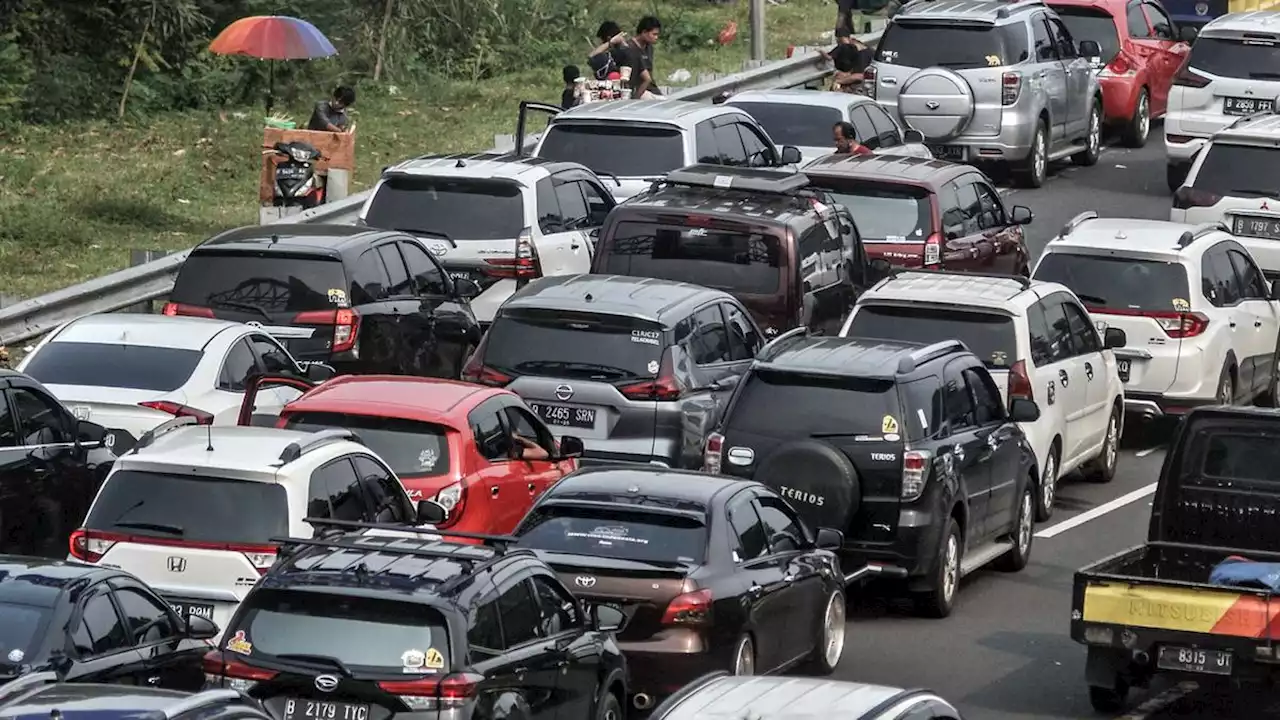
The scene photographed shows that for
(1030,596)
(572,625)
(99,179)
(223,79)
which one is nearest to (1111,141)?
(223,79)

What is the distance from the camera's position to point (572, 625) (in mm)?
12359

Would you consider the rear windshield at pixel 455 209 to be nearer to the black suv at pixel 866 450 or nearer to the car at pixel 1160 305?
the car at pixel 1160 305

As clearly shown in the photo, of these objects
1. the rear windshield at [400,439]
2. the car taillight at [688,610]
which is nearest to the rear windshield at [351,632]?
the car taillight at [688,610]

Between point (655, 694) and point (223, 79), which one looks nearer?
point (655, 694)

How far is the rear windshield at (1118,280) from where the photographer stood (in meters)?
22.3

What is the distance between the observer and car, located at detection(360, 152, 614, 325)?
21594 millimetres

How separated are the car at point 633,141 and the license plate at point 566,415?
6.91 metres

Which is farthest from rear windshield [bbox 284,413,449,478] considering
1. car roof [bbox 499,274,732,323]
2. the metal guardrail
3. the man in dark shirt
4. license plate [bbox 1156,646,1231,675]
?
the man in dark shirt

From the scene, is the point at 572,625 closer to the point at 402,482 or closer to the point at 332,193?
the point at 402,482

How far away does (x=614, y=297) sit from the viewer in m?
18.0

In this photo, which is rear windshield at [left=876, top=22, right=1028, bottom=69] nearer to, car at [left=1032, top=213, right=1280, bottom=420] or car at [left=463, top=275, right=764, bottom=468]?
car at [left=1032, top=213, right=1280, bottom=420]

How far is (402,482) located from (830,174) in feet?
29.5

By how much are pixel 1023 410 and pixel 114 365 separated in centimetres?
628

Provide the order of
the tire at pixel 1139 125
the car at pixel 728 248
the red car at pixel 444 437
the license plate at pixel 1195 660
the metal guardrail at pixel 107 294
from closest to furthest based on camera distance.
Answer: the license plate at pixel 1195 660 → the red car at pixel 444 437 → the metal guardrail at pixel 107 294 → the car at pixel 728 248 → the tire at pixel 1139 125
